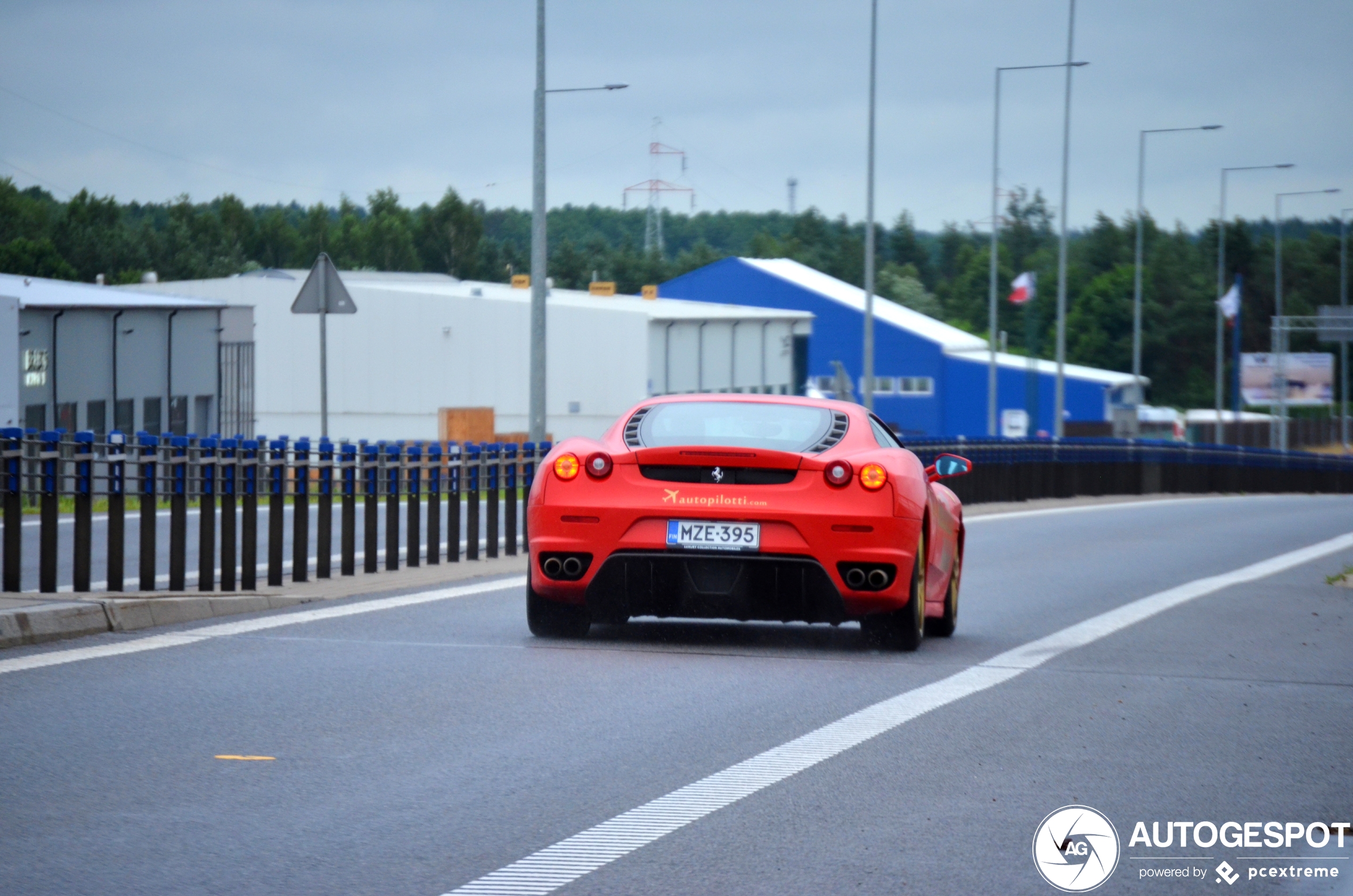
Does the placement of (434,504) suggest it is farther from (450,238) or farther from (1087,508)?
(450,238)

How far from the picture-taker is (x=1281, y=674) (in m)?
9.55

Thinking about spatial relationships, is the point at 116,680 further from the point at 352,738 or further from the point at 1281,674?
the point at 1281,674

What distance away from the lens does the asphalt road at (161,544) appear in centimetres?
1528

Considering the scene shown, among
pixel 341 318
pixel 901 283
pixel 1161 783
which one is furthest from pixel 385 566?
pixel 901 283

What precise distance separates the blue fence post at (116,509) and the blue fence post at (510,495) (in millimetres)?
5258

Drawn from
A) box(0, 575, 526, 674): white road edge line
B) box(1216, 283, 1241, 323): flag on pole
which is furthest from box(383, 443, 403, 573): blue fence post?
box(1216, 283, 1241, 323): flag on pole

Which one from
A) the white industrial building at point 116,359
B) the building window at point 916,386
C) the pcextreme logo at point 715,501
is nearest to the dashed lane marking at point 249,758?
the pcextreme logo at point 715,501

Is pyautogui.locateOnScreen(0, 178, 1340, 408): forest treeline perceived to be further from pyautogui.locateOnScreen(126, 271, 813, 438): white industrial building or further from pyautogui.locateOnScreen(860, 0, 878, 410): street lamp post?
pyautogui.locateOnScreen(860, 0, 878, 410): street lamp post

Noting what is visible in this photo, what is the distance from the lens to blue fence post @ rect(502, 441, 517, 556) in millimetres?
17797

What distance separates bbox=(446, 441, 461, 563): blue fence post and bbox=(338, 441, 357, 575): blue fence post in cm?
94

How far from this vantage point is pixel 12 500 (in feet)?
36.7

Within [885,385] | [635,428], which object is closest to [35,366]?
[635,428]

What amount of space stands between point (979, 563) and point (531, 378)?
6.89 m

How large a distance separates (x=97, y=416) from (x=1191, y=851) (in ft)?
129
